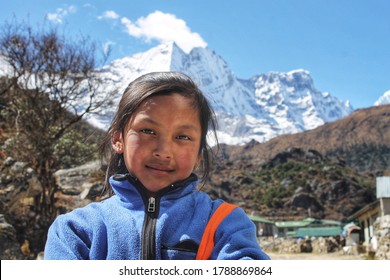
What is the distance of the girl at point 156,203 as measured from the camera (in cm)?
77

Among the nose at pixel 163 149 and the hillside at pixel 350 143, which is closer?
the nose at pixel 163 149

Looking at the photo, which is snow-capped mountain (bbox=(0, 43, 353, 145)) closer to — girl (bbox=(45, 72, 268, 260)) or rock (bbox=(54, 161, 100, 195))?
rock (bbox=(54, 161, 100, 195))

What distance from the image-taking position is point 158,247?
770 mm

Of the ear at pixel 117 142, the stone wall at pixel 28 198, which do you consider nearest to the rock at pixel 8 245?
the stone wall at pixel 28 198

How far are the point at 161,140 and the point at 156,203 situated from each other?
0.11 meters

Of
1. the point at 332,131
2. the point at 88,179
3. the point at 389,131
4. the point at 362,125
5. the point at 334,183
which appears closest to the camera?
the point at 88,179

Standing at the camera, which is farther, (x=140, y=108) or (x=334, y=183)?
(x=334, y=183)

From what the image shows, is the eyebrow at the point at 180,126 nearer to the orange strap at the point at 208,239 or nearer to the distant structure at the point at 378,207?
the orange strap at the point at 208,239

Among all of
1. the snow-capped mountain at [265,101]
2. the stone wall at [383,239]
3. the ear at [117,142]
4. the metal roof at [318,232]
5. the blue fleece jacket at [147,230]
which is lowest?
the metal roof at [318,232]

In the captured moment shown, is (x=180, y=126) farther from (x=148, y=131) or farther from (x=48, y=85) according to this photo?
(x=48, y=85)

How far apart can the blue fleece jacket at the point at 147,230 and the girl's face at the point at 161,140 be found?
0.02 m
